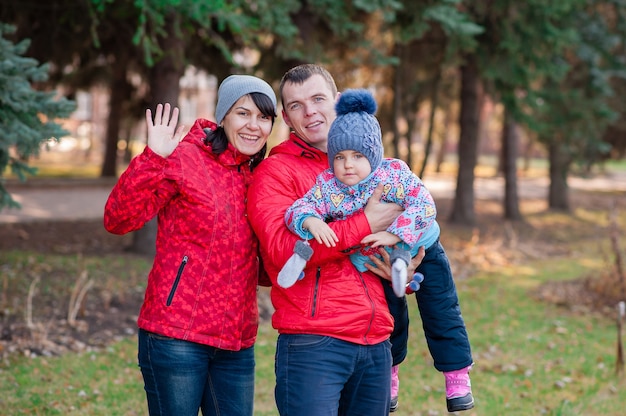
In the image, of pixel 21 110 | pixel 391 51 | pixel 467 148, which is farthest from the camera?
pixel 467 148

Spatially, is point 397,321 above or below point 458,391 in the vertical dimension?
above

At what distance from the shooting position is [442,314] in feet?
10.4

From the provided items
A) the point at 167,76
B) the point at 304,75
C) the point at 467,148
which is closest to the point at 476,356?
the point at 304,75

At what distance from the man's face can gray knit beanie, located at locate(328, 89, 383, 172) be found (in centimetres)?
21

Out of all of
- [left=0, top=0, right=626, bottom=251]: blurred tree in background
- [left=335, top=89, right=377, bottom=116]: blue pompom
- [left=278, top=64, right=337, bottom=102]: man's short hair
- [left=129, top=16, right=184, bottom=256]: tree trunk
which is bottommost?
[left=335, top=89, right=377, bottom=116]: blue pompom

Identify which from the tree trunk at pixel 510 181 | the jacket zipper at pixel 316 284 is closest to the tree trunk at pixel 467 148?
the tree trunk at pixel 510 181

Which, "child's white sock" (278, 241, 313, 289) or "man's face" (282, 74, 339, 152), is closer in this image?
"child's white sock" (278, 241, 313, 289)

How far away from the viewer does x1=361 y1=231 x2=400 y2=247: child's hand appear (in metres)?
2.75

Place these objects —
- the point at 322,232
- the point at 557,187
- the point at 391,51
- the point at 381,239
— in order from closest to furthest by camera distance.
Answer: the point at 322,232, the point at 381,239, the point at 391,51, the point at 557,187

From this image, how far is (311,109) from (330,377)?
3.75 ft

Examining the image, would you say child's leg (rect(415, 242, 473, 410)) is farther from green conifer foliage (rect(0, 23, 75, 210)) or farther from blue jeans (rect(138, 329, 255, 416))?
green conifer foliage (rect(0, 23, 75, 210))

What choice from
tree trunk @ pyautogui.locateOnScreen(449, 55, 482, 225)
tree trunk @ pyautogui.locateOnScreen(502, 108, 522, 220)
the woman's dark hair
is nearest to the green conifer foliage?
the woman's dark hair

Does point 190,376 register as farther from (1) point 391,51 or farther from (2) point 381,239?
(1) point 391,51

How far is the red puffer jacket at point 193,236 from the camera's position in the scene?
289 cm
